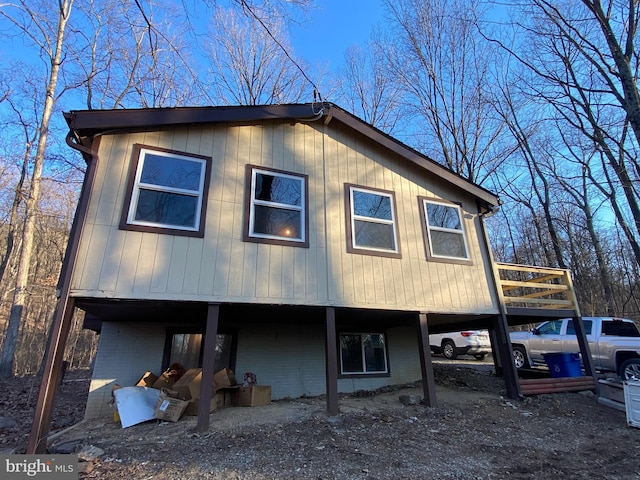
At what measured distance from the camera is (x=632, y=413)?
227 inches

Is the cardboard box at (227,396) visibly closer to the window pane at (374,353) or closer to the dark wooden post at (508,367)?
the window pane at (374,353)

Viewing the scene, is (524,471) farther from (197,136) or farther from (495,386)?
(197,136)

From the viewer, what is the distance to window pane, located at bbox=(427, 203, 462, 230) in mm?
7957

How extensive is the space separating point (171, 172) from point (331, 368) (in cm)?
439

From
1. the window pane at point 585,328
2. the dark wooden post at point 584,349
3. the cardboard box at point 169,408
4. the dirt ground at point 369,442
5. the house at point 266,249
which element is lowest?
the dirt ground at point 369,442

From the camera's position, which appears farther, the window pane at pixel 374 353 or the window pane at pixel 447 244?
the window pane at pixel 374 353

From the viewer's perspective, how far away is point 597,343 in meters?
9.02

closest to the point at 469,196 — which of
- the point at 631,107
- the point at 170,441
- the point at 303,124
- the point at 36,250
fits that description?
the point at 631,107

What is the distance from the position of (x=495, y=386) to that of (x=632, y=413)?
9.79 feet

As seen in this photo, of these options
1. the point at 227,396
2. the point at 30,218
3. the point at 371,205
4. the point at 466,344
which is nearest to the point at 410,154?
the point at 371,205

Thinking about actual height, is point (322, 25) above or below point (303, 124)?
above

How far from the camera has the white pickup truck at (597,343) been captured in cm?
828

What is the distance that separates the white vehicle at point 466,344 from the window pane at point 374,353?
22.9 feet

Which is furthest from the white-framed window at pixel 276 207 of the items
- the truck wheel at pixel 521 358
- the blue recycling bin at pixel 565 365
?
the truck wheel at pixel 521 358
